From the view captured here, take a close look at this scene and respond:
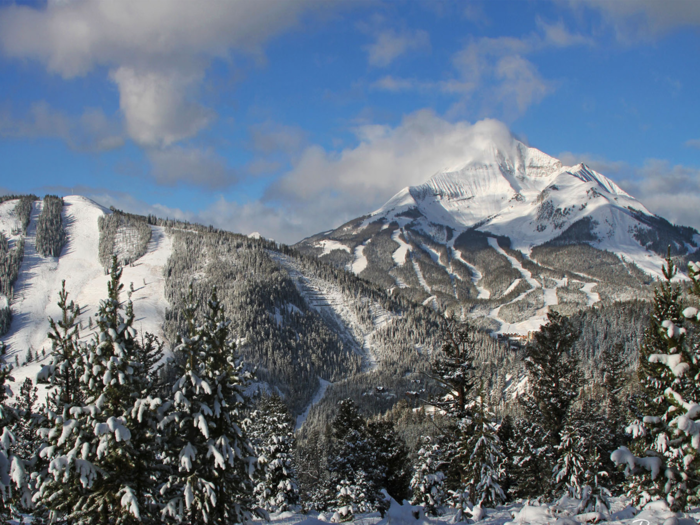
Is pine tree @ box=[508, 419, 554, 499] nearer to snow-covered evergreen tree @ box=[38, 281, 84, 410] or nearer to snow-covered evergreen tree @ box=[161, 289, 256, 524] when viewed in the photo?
snow-covered evergreen tree @ box=[161, 289, 256, 524]

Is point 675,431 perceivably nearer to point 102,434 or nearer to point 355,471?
point 102,434

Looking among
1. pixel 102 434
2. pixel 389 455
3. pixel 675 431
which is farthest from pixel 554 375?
pixel 102 434

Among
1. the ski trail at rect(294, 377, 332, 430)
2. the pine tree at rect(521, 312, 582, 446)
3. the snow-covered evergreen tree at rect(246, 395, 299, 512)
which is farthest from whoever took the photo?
the ski trail at rect(294, 377, 332, 430)

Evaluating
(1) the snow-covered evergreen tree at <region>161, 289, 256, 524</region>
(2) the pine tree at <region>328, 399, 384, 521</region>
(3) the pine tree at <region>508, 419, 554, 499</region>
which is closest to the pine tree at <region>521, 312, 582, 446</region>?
(3) the pine tree at <region>508, 419, 554, 499</region>

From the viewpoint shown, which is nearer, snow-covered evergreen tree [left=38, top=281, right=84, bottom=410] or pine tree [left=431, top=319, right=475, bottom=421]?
snow-covered evergreen tree [left=38, top=281, right=84, bottom=410]

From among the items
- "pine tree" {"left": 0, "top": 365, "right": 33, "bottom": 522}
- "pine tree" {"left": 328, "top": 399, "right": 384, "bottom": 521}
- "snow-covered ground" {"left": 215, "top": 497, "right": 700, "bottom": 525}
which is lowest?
"pine tree" {"left": 328, "top": 399, "right": 384, "bottom": 521}

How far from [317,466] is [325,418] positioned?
85.5m

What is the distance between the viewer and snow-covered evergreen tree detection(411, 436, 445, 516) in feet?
97.3

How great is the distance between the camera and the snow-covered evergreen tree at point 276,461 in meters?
40.2

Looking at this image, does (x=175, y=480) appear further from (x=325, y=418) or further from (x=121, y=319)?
(x=325, y=418)

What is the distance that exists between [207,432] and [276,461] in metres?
23.6

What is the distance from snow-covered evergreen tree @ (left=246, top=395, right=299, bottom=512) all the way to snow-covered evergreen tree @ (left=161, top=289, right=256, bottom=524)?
18.9 meters

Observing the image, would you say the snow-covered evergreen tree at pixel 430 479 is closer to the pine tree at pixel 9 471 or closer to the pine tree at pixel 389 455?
the pine tree at pixel 389 455

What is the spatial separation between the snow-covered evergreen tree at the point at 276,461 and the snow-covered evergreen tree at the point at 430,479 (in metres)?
11.2
